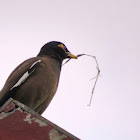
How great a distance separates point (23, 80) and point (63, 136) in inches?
68.3

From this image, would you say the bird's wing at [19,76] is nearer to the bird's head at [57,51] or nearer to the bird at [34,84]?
the bird at [34,84]

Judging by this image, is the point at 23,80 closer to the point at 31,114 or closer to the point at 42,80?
the point at 42,80

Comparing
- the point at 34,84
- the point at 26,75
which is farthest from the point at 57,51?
the point at 34,84

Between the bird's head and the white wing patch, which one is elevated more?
the bird's head

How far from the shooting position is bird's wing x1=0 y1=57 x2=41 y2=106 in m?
3.84

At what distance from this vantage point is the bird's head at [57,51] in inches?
189

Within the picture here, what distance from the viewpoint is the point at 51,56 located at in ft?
15.5

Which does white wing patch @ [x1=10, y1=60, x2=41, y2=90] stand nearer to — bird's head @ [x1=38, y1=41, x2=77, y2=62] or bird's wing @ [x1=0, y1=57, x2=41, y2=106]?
bird's wing @ [x1=0, y1=57, x2=41, y2=106]

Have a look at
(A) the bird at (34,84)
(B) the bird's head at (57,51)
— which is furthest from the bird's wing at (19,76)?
(B) the bird's head at (57,51)

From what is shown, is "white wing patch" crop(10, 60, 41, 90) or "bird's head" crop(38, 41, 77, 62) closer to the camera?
"white wing patch" crop(10, 60, 41, 90)

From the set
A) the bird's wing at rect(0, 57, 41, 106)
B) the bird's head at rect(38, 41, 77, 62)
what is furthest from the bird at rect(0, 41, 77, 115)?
the bird's head at rect(38, 41, 77, 62)

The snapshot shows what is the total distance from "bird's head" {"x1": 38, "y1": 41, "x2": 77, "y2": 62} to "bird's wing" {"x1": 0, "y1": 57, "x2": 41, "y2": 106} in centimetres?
57

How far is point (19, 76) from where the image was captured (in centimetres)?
402

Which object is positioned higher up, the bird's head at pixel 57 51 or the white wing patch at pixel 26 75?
the bird's head at pixel 57 51
